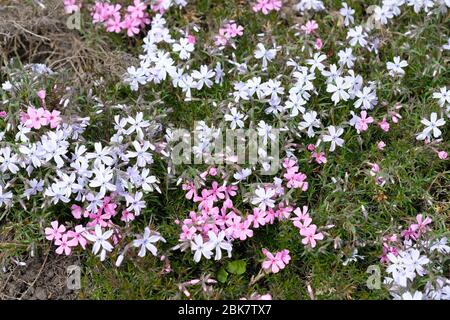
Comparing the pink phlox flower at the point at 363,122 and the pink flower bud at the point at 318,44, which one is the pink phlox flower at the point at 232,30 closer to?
the pink flower bud at the point at 318,44

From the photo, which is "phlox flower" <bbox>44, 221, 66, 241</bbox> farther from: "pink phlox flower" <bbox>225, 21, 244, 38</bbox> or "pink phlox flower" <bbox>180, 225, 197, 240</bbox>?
"pink phlox flower" <bbox>225, 21, 244, 38</bbox>

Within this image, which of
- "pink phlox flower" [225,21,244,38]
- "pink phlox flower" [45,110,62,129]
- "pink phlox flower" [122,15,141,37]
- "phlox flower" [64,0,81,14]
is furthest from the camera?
"phlox flower" [64,0,81,14]

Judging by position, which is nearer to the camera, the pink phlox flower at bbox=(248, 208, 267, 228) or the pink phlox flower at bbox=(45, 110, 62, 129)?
the pink phlox flower at bbox=(248, 208, 267, 228)

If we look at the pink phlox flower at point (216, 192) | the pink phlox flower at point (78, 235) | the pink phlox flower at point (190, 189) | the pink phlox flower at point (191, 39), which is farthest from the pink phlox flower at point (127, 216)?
the pink phlox flower at point (191, 39)

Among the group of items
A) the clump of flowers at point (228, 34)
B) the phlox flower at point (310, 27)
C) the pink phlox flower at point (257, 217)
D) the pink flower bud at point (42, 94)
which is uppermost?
the phlox flower at point (310, 27)

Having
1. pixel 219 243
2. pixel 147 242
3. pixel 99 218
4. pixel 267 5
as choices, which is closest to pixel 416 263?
pixel 219 243

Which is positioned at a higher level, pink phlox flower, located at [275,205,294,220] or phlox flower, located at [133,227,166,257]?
pink phlox flower, located at [275,205,294,220]

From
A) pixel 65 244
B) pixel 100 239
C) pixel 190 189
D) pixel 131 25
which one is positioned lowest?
pixel 65 244

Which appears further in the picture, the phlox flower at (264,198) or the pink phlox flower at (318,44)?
the pink phlox flower at (318,44)

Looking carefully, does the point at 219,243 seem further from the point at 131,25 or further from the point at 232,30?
the point at 131,25

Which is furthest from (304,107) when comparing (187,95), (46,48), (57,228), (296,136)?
(46,48)

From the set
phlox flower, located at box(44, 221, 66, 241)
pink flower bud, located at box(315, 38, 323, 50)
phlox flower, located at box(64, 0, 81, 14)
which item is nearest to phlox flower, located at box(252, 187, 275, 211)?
phlox flower, located at box(44, 221, 66, 241)
